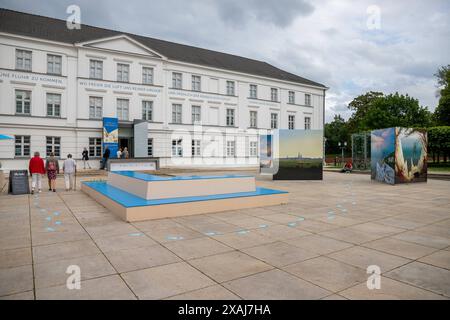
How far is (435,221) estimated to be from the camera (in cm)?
811

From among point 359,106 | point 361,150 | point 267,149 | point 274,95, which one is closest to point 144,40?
point 274,95

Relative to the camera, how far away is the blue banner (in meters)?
28.0

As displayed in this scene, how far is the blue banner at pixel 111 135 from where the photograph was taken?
91.9 ft

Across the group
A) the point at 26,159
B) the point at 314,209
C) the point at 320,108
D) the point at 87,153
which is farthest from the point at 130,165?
the point at 320,108

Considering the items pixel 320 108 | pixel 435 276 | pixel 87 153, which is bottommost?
pixel 435 276

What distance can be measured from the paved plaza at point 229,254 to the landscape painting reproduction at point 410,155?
928 cm

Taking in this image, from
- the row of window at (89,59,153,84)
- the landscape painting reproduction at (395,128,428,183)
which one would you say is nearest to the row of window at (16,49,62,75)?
the row of window at (89,59,153,84)

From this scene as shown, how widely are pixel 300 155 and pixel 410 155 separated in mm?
6344

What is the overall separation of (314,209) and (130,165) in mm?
16178

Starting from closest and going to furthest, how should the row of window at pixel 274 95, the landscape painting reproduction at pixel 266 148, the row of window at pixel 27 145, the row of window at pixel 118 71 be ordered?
1. the landscape painting reproduction at pixel 266 148
2. the row of window at pixel 27 145
3. the row of window at pixel 118 71
4. the row of window at pixel 274 95

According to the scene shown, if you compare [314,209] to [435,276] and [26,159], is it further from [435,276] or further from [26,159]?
[26,159]

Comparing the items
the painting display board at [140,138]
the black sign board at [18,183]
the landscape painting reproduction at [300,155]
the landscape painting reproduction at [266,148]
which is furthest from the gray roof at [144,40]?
the landscape painting reproduction at [300,155]

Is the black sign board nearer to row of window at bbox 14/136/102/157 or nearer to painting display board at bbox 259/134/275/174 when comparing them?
painting display board at bbox 259/134/275/174

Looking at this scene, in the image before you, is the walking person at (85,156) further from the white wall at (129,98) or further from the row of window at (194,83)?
the row of window at (194,83)
